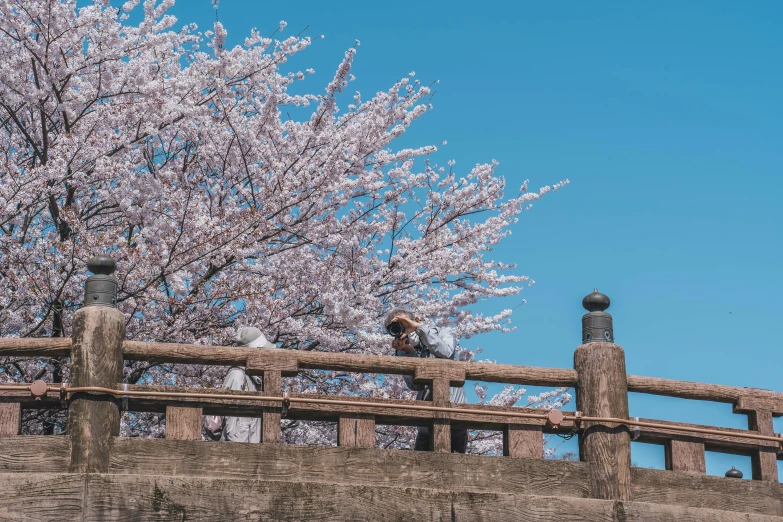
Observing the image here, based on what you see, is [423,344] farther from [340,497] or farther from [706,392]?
[706,392]

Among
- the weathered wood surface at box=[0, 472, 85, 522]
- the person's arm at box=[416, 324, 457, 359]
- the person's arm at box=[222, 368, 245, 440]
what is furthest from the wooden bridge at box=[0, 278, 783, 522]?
the person's arm at box=[222, 368, 245, 440]

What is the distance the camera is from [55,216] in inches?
518

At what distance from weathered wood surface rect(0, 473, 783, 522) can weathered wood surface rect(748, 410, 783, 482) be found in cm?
189

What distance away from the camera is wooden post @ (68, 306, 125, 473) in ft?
25.8

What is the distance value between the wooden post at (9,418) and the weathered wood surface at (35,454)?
0.37 ft

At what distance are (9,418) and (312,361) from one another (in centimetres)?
236

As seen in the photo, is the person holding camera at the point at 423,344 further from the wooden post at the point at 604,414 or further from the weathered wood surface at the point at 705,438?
the weathered wood surface at the point at 705,438

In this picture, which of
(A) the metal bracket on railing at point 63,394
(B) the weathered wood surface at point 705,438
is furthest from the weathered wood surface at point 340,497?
(A) the metal bracket on railing at point 63,394

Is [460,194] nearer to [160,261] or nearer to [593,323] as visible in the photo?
[160,261]

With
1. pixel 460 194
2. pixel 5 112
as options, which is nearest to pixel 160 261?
pixel 5 112

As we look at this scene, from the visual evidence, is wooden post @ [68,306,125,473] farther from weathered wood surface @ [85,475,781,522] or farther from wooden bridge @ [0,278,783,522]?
weathered wood surface @ [85,475,781,522]

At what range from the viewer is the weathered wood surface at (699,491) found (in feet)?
28.5

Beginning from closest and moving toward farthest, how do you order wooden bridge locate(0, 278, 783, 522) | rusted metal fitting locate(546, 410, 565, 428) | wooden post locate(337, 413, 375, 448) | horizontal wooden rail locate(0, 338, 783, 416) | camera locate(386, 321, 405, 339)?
wooden bridge locate(0, 278, 783, 522) < horizontal wooden rail locate(0, 338, 783, 416) < wooden post locate(337, 413, 375, 448) < rusted metal fitting locate(546, 410, 565, 428) < camera locate(386, 321, 405, 339)

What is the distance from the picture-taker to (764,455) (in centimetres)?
925
